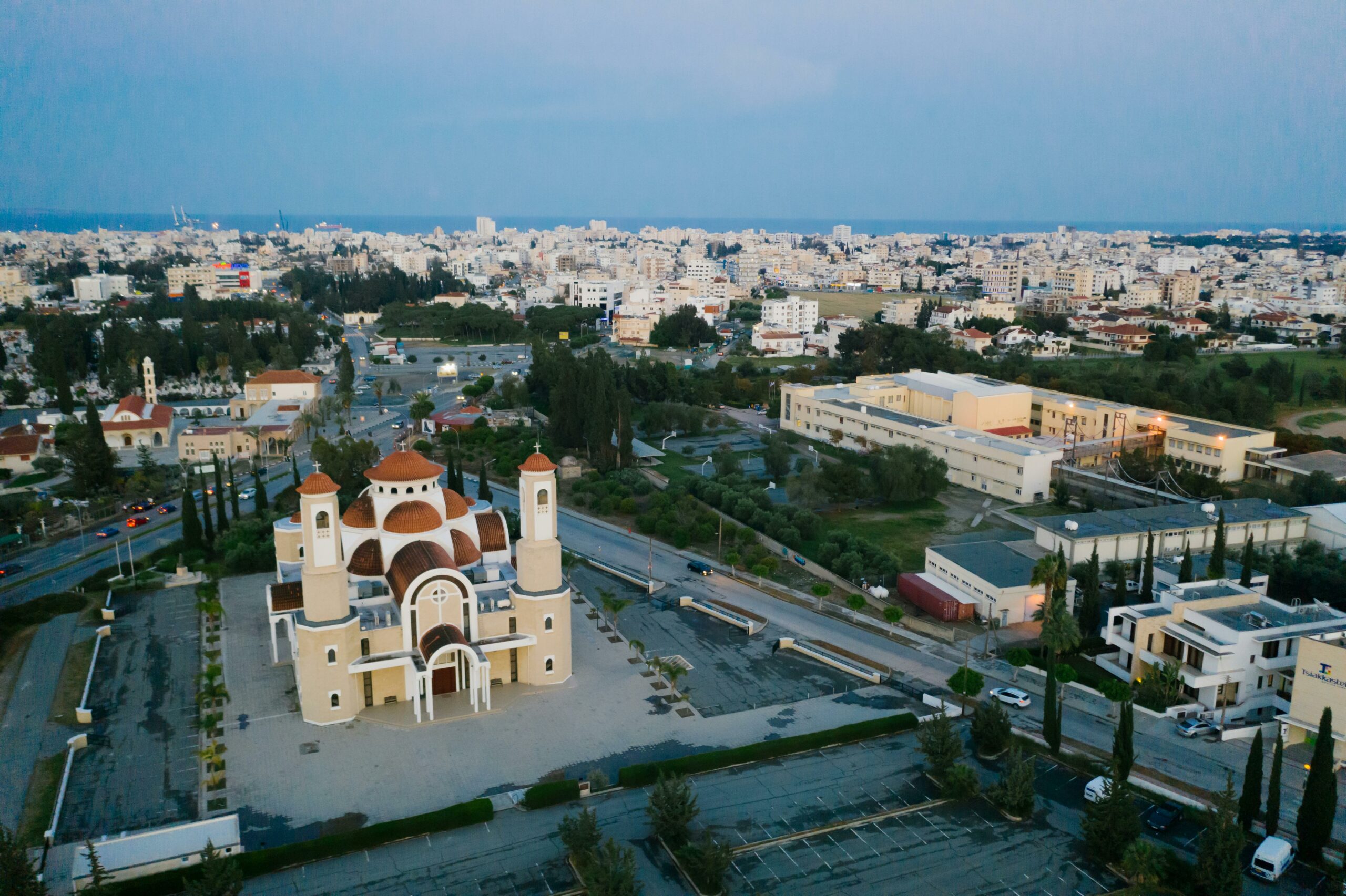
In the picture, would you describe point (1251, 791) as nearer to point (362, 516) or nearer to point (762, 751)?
point (762, 751)

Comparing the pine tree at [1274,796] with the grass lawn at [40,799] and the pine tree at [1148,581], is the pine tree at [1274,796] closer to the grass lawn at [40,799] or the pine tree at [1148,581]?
the pine tree at [1148,581]

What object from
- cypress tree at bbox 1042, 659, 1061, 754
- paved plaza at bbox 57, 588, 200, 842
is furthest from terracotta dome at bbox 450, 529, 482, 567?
cypress tree at bbox 1042, 659, 1061, 754

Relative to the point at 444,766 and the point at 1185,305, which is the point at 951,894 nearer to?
the point at 444,766

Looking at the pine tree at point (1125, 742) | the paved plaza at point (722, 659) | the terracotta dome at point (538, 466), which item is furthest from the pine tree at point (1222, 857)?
the terracotta dome at point (538, 466)

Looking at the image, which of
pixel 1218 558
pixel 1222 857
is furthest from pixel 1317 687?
pixel 1218 558

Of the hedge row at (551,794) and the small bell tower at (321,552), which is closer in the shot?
the hedge row at (551,794)
